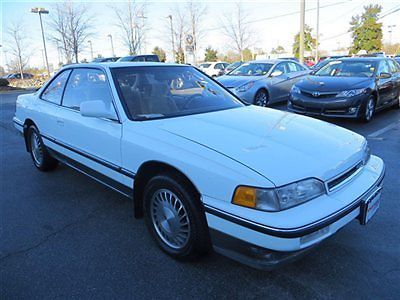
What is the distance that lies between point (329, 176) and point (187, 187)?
940 mm

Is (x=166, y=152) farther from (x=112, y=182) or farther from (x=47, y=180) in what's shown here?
(x=47, y=180)

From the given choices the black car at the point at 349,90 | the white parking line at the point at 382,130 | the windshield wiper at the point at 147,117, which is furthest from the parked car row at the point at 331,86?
the windshield wiper at the point at 147,117

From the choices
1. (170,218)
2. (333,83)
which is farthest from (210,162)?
(333,83)

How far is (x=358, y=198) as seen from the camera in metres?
2.21

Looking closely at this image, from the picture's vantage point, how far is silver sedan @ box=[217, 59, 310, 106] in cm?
864

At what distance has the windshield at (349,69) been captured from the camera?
7571 millimetres

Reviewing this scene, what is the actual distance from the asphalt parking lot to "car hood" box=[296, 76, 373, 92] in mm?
3678

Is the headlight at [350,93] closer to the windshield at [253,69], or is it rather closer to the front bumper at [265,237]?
the windshield at [253,69]

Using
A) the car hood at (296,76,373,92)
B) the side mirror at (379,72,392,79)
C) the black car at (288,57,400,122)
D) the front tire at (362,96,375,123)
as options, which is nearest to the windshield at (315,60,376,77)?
the black car at (288,57,400,122)

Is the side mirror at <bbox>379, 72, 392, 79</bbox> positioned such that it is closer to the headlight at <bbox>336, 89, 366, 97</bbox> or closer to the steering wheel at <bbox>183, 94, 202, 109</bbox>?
the headlight at <bbox>336, 89, 366, 97</bbox>

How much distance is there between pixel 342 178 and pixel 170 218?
1.27 m

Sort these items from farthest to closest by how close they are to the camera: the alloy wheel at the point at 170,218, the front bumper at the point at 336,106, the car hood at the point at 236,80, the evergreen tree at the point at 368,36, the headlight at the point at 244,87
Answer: the evergreen tree at the point at 368,36 < the car hood at the point at 236,80 < the headlight at the point at 244,87 < the front bumper at the point at 336,106 < the alloy wheel at the point at 170,218

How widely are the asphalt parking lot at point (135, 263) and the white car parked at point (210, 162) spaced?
0.25 meters

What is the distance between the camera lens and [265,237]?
186 cm
